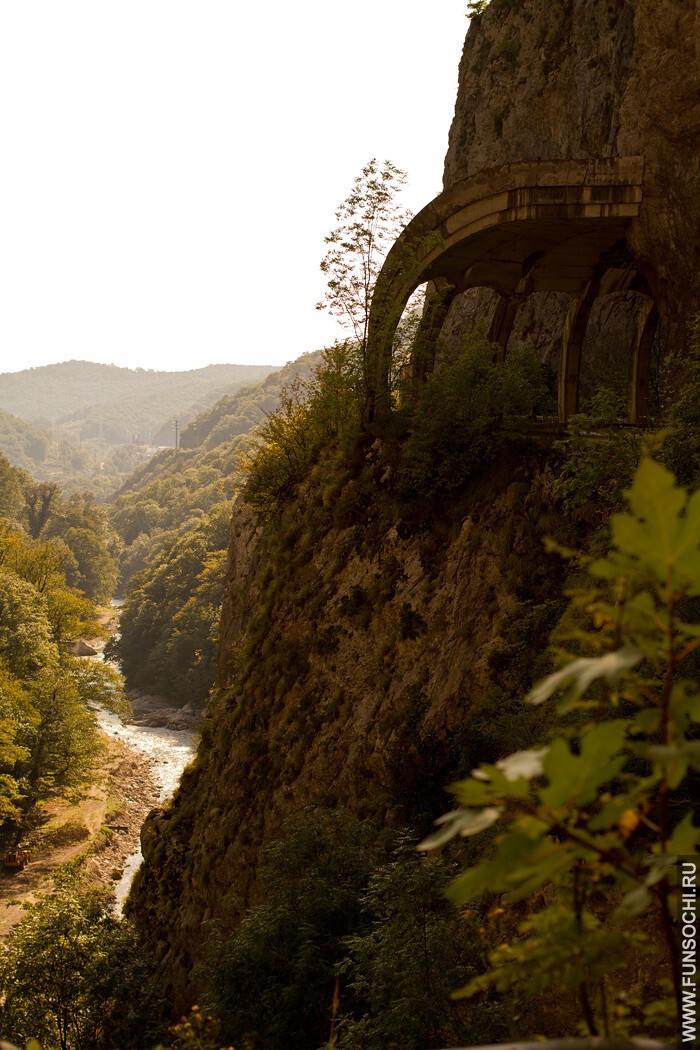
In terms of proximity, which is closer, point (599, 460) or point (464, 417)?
point (599, 460)

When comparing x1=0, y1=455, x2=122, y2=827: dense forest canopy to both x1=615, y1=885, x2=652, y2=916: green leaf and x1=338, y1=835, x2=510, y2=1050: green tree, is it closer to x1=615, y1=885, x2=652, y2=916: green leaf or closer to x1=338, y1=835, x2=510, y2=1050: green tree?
x1=338, y1=835, x2=510, y2=1050: green tree

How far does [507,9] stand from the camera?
23.6 m

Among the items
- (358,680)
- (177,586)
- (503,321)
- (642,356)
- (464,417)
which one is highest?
(503,321)

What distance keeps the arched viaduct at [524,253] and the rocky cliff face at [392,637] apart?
0.89m

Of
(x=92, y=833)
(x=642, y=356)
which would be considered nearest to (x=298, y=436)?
(x=642, y=356)

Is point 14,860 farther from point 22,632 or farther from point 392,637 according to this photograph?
point 392,637

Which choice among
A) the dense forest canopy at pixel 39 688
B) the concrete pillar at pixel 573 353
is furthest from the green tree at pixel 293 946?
the dense forest canopy at pixel 39 688

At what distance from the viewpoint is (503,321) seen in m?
16.9

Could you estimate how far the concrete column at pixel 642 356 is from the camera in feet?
52.6

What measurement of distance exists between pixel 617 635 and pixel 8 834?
32.9 m

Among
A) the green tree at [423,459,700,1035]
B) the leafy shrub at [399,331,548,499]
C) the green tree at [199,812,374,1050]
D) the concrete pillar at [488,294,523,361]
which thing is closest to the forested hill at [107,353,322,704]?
the leafy shrub at [399,331,548,499]

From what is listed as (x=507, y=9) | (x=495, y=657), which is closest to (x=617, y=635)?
(x=495, y=657)

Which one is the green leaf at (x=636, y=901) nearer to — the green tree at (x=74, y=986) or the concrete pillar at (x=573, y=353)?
the green tree at (x=74, y=986)

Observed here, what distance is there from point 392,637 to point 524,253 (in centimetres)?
761
